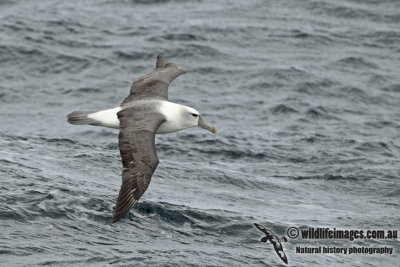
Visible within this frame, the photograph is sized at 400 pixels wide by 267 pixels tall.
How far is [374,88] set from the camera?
2178 centimetres

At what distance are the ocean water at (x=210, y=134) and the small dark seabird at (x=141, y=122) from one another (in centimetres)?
93

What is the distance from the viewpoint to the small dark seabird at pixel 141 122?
11453mm

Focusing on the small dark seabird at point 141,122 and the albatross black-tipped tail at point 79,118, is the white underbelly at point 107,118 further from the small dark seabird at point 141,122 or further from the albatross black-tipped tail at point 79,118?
the albatross black-tipped tail at point 79,118

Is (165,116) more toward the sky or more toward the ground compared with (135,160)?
more toward the sky

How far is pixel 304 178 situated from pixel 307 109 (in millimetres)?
3780

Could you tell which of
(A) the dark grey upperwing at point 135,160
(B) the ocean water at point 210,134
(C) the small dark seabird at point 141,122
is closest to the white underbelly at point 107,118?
(C) the small dark seabird at point 141,122

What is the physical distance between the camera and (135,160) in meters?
11.6

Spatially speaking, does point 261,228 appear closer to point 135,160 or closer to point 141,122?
point 141,122

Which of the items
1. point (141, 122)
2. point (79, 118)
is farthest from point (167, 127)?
point (79, 118)

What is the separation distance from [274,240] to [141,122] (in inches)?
107

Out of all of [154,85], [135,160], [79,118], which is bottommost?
[135,160]

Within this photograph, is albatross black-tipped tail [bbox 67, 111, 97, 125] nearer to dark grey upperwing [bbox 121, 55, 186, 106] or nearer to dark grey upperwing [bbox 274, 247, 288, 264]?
dark grey upperwing [bbox 121, 55, 186, 106]

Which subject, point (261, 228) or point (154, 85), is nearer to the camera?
point (261, 228)

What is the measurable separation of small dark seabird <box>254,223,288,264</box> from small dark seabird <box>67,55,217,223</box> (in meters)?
1.77
